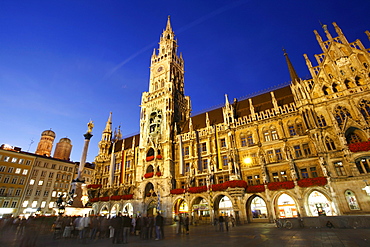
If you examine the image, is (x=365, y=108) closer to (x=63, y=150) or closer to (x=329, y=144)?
(x=329, y=144)

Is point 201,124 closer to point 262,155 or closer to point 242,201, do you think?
point 262,155

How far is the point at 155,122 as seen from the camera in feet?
140

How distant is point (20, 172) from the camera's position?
161 feet

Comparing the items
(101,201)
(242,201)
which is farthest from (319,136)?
(101,201)

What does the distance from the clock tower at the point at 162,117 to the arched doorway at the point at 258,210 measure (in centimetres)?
1384

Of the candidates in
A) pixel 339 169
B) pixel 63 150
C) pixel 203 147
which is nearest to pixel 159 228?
pixel 339 169

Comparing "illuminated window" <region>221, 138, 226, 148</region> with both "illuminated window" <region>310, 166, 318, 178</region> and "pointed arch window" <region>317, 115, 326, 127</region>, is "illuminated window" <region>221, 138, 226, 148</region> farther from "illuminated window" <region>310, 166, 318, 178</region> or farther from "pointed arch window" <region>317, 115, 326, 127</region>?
"pointed arch window" <region>317, 115, 326, 127</region>

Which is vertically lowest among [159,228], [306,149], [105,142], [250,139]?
[159,228]

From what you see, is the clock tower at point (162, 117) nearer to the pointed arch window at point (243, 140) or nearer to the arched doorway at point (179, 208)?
the arched doorway at point (179, 208)

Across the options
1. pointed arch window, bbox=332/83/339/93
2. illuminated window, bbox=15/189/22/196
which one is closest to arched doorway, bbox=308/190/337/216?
pointed arch window, bbox=332/83/339/93

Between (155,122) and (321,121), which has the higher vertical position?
(155,122)

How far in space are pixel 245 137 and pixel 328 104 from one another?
12.2 m

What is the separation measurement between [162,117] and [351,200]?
3296 cm

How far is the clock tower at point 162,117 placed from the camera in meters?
36.8
